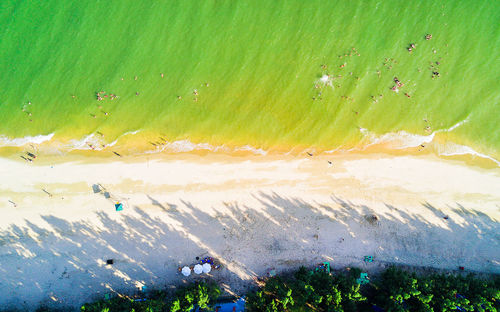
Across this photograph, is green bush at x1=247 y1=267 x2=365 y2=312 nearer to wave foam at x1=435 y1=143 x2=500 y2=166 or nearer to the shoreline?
the shoreline

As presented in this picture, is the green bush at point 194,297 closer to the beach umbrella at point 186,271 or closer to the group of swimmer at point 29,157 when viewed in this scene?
the beach umbrella at point 186,271

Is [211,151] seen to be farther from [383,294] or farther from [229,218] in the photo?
[383,294]

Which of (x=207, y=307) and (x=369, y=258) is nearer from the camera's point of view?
(x=207, y=307)

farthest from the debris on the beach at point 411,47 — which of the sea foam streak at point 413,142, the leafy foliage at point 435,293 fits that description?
the leafy foliage at point 435,293

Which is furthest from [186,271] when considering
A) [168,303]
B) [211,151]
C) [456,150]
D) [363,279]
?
[456,150]

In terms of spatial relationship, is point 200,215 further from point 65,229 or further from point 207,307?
point 65,229

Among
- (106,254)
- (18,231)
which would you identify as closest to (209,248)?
(106,254)
